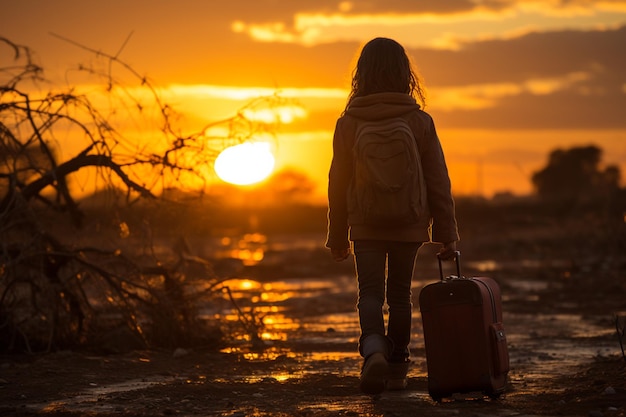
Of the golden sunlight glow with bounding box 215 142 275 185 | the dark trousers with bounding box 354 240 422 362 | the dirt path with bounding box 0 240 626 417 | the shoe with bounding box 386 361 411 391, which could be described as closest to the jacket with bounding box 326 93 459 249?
the dark trousers with bounding box 354 240 422 362

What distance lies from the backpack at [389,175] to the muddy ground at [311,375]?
3.76 feet

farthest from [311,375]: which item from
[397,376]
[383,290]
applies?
[383,290]

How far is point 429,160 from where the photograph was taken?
717cm

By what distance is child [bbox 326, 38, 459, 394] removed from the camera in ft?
23.2

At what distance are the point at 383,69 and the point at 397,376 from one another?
1.99 metres

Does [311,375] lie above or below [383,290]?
below

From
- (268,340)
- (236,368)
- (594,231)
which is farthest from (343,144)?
(594,231)

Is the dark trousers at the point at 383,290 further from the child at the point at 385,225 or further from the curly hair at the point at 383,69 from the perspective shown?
the curly hair at the point at 383,69

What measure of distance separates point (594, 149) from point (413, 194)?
80.0 m

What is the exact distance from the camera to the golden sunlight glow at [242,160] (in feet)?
33.4

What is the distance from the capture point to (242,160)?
1034cm

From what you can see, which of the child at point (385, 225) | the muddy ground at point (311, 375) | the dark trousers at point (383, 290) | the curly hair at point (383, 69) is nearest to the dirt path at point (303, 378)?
the muddy ground at point (311, 375)

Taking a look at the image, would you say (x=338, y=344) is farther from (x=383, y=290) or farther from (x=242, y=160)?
(x=383, y=290)

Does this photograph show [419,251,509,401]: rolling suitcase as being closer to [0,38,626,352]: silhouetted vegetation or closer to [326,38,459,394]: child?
[326,38,459,394]: child
